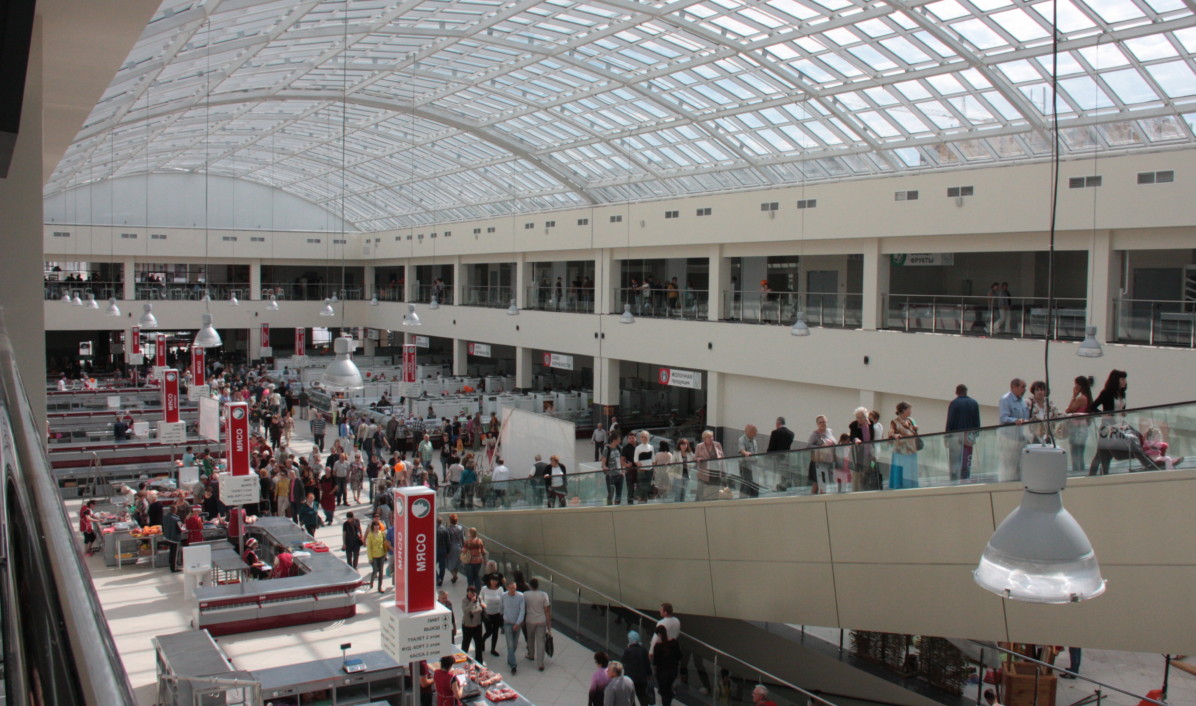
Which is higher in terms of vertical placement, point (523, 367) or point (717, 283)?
point (717, 283)

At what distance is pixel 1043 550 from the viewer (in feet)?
14.2

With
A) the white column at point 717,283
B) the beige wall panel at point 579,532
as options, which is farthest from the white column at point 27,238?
the white column at point 717,283

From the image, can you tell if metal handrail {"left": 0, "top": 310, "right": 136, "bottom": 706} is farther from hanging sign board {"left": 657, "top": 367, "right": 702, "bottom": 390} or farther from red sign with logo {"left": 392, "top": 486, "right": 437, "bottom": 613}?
hanging sign board {"left": 657, "top": 367, "right": 702, "bottom": 390}

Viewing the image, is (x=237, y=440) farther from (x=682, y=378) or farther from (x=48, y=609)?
(x=48, y=609)

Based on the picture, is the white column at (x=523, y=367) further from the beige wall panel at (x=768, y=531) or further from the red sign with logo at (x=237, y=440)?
the beige wall panel at (x=768, y=531)

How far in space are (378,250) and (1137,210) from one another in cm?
3784

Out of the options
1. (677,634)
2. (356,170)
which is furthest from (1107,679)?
(356,170)

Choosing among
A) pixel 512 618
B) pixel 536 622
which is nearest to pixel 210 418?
pixel 512 618

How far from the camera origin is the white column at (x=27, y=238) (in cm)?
565

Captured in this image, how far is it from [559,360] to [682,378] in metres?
6.60

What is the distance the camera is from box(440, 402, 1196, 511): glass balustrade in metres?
9.01

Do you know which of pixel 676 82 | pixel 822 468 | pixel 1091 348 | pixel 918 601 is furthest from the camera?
pixel 676 82

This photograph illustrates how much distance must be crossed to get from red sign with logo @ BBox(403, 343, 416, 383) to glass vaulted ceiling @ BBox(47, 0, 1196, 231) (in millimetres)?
8201

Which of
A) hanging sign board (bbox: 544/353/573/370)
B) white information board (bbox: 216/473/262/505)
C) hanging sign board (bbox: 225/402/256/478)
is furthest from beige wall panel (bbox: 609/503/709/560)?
hanging sign board (bbox: 544/353/573/370)
